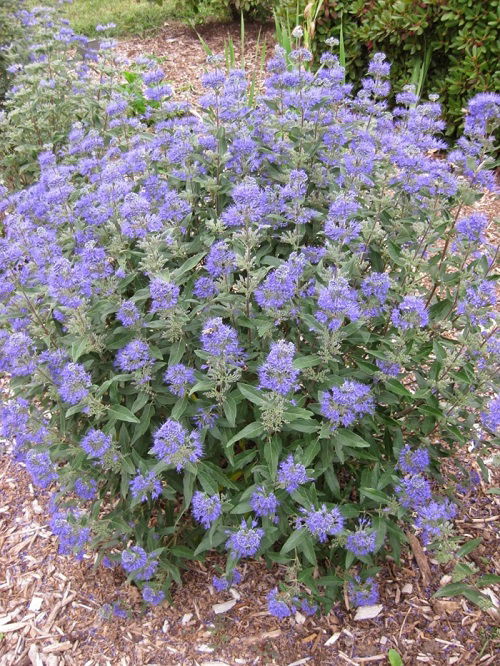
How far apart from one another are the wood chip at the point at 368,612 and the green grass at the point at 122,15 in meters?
10.7

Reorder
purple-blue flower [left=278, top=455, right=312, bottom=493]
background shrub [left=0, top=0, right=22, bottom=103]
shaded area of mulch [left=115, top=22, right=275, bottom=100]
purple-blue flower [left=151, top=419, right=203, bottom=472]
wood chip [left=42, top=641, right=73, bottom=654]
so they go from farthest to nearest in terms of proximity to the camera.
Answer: shaded area of mulch [left=115, top=22, right=275, bottom=100], background shrub [left=0, top=0, right=22, bottom=103], wood chip [left=42, top=641, right=73, bottom=654], purple-blue flower [left=278, top=455, right=312, bottom=493], purple-blue flower [left=151, top=419, right=203, bottom=472]

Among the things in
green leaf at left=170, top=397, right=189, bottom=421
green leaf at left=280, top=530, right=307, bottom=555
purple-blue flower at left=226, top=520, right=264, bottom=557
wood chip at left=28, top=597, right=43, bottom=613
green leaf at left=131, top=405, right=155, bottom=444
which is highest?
green leaf at left=170, top=397, right=189, bottom=421

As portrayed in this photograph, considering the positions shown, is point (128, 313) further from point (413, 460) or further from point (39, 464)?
point (413, 460)

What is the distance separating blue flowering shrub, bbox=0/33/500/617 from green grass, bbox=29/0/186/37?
30.2 ft

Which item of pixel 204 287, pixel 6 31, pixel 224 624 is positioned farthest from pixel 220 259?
pixel 6 31

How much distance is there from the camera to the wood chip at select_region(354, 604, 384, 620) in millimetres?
3289

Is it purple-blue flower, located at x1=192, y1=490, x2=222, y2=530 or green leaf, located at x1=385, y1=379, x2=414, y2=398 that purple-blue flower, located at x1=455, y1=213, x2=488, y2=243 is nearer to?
green leaf, located at x1=385, y1=379, x2=414, y2=398

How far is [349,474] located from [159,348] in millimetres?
1350

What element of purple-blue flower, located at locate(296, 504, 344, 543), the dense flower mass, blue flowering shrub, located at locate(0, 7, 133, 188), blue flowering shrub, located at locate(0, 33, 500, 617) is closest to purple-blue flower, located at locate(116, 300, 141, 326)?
blue flowering shrub, located at locate(0, 33, 500, 617)

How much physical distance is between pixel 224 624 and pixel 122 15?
12098mm

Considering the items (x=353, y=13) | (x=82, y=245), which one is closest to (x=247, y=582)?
(x=82, y=245)

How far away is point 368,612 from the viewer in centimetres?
330

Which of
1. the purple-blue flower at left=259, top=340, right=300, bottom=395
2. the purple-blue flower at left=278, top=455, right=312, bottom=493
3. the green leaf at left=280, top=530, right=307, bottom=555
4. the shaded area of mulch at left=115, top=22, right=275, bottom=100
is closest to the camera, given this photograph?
the purple-blue flower at left=259, top=340, right=300, bottom=395

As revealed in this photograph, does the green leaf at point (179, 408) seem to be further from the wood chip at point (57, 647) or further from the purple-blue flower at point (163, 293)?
the wood chip at point (57, 647)
